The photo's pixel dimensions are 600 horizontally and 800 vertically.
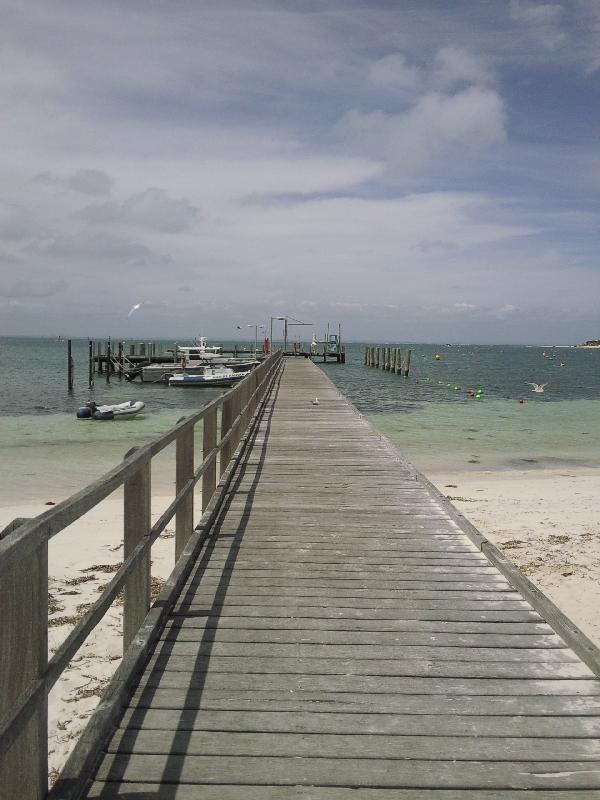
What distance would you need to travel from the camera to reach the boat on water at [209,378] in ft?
126

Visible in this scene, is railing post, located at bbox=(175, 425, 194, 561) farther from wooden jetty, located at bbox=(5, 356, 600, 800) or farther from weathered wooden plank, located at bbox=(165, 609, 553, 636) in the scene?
weathered wooden plank, located at bbox=(165, 609, 553, 636)

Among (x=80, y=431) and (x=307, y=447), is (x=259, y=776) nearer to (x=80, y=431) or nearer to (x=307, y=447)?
(x=307, y=447)

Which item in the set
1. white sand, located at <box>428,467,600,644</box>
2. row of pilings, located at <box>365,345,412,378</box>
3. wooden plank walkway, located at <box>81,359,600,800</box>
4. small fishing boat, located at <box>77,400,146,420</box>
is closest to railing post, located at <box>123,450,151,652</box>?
wooden plank walkway, located at <box>81,359,600,800</box>

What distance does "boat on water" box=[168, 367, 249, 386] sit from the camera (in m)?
38.4

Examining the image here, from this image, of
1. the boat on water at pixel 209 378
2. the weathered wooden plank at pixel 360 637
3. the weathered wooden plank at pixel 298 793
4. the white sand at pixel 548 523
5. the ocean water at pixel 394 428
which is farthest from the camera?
the boat on water at pixel 209 378

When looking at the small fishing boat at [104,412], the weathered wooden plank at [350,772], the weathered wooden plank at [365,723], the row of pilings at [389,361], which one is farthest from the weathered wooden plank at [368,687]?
the row of pilings at [389,361]

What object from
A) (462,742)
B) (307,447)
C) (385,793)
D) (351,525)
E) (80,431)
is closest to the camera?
(385,793)

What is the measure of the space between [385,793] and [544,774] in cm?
62

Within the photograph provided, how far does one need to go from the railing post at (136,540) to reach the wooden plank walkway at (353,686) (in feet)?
0.66

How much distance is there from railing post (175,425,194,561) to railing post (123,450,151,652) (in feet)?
3.04

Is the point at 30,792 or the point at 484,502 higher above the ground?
the point at 30,792

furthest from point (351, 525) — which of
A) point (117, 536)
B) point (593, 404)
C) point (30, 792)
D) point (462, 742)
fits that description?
point (593, 404)

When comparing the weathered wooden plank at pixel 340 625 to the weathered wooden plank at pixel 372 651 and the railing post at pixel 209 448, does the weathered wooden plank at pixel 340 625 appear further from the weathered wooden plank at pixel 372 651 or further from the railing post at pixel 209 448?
the railing post at pixel 209 448

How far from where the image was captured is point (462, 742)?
8.55ft
